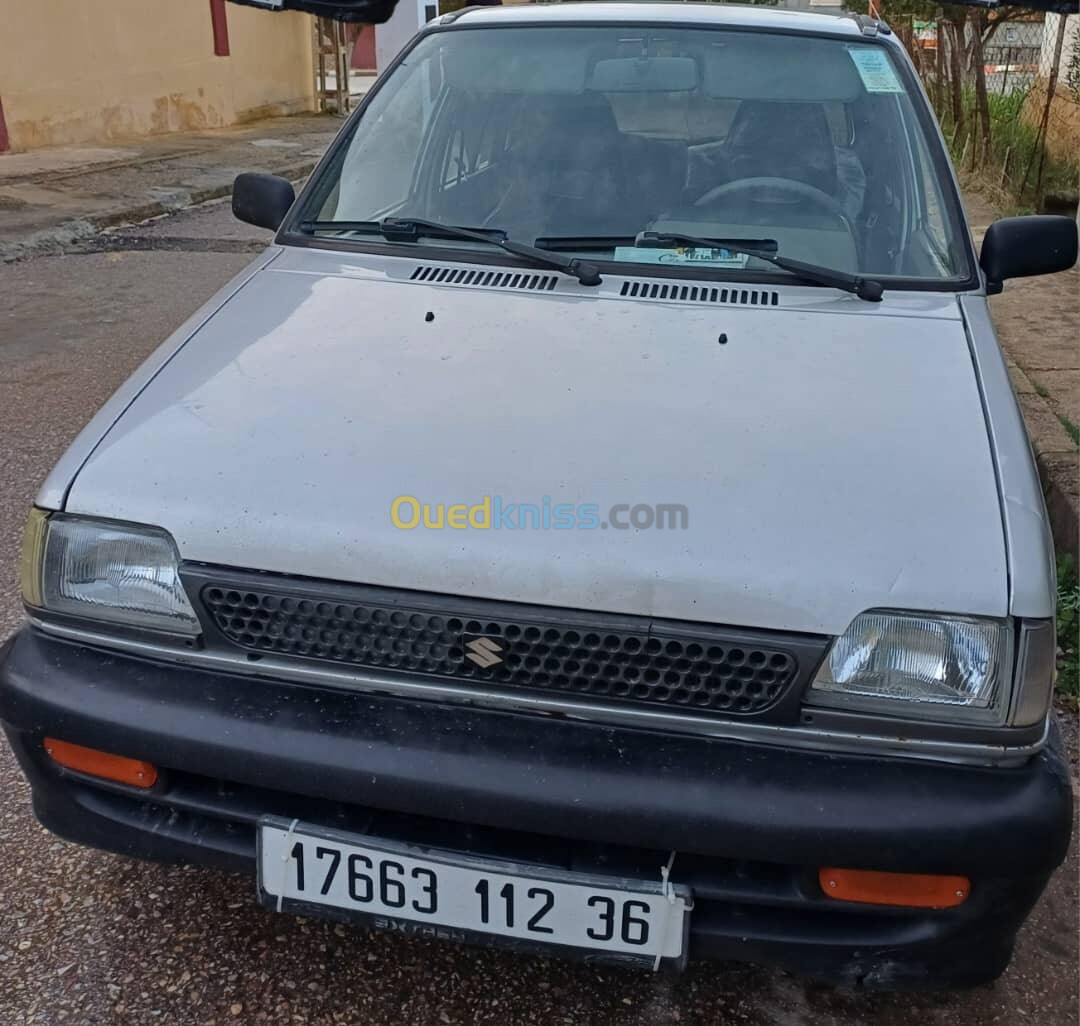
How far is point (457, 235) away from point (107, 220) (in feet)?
23.5

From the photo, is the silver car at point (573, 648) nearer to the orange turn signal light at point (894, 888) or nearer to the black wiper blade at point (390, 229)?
the orange turn signal light at point (894, 888)

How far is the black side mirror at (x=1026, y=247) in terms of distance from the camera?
2.69m

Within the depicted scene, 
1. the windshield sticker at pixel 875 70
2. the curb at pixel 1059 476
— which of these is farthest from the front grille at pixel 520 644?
the curb at pixel 1059 476

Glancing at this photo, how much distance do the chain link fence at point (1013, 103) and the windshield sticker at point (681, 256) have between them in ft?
22.0

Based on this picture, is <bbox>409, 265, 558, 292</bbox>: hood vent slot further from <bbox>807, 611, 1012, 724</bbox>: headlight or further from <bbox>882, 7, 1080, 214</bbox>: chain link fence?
<bbox>882, 7, 1080, 214</bbox>: chain link fence

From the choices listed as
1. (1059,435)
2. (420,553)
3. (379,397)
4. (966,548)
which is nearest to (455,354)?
(379,397)

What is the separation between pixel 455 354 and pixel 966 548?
105 cm

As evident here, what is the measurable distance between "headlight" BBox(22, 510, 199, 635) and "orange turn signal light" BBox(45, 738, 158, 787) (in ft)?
0.74

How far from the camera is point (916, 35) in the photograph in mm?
14469

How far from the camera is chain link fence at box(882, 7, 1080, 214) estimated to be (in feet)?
30.2

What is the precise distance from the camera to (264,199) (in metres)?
3.05

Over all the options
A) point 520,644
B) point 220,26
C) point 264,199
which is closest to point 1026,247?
point 520,644

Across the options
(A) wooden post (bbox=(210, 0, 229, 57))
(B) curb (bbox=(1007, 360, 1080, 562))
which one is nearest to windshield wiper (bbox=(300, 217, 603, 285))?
(B) curb (bbox=(1007, 360, 1080, 562))

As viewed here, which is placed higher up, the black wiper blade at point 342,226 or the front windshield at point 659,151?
the front windshield at point 659,151
